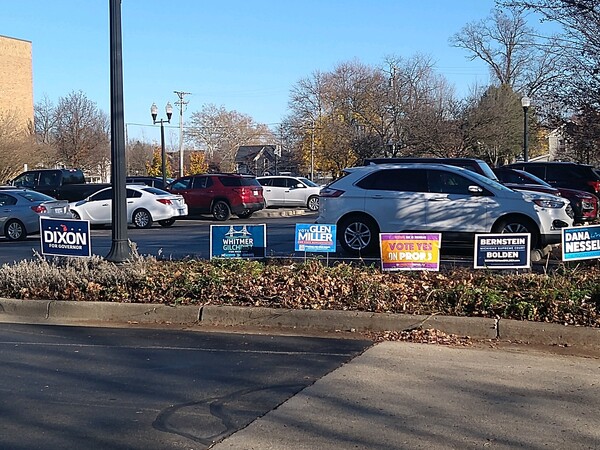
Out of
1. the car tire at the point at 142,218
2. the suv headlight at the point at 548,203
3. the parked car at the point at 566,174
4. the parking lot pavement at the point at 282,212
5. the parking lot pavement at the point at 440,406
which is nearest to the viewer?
the parking lot pavement at the point at 440,406

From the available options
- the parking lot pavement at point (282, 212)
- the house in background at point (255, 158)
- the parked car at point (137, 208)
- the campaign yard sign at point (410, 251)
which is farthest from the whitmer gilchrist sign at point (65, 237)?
the house in background at point (255, 158)

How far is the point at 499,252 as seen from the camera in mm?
9977

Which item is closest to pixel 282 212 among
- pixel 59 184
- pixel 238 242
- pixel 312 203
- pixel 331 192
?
pixel 312 203

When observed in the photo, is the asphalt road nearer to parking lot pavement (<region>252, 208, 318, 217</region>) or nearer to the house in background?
parking lot pavement (<region>252, 208, 318, 217</region>)

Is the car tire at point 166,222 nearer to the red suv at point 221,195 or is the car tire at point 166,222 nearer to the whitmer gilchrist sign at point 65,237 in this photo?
the red suv at point 221,195

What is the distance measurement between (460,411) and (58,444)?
2.87m

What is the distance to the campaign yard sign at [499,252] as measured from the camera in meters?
9.93

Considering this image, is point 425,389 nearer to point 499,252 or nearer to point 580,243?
point 499,252

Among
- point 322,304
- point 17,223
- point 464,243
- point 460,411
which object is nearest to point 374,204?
point 464,243

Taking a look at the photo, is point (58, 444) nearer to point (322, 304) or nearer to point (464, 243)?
point (322, 304)

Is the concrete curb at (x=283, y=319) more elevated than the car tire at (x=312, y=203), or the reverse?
the car tire at (x=312, y=203)

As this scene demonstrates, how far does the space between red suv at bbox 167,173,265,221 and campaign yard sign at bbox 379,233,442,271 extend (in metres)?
18.5

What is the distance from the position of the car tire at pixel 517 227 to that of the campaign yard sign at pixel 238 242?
183 inches

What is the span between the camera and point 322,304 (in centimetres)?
928
